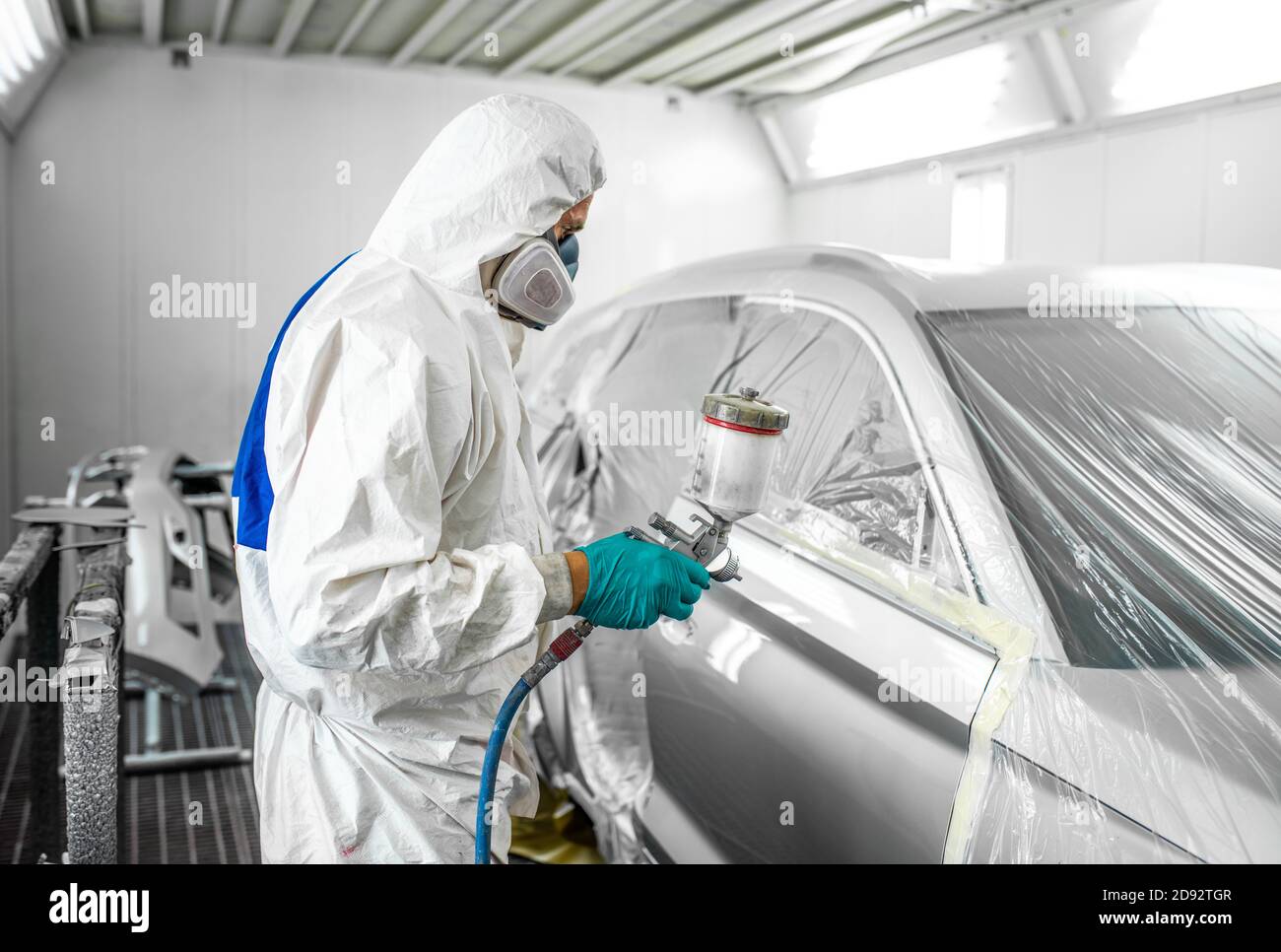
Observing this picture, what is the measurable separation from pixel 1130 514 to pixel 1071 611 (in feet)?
0.75

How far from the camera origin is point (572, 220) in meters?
1.69

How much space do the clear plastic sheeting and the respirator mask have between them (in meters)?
0.68

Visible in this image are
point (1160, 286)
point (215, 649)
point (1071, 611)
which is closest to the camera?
point (1071, 611)

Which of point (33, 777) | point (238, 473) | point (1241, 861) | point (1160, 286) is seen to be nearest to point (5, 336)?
point (33, 777)

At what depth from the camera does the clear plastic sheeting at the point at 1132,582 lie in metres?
1.23

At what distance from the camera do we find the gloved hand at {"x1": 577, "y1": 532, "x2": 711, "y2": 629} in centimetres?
146

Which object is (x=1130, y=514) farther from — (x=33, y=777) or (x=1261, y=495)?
(x=33, y=777)

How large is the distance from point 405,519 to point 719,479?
44 cm

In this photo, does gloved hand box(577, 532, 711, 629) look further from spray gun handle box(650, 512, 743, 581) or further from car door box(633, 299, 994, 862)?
car door box(633, 299, 994, 862)

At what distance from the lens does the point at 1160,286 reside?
86.7 inches

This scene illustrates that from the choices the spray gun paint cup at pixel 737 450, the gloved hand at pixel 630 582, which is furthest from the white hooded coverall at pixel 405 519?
the spray gun paint cup at pixel 737 450

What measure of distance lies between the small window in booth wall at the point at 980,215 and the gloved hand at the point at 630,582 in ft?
14.5

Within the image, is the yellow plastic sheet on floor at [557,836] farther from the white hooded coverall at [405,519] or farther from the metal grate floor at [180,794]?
the white hooded coverall at [405,519]

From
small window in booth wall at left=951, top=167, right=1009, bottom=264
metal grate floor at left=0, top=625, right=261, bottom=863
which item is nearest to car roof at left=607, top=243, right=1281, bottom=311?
metal grate floor at left=0, top=625, right=261, bottom=863
